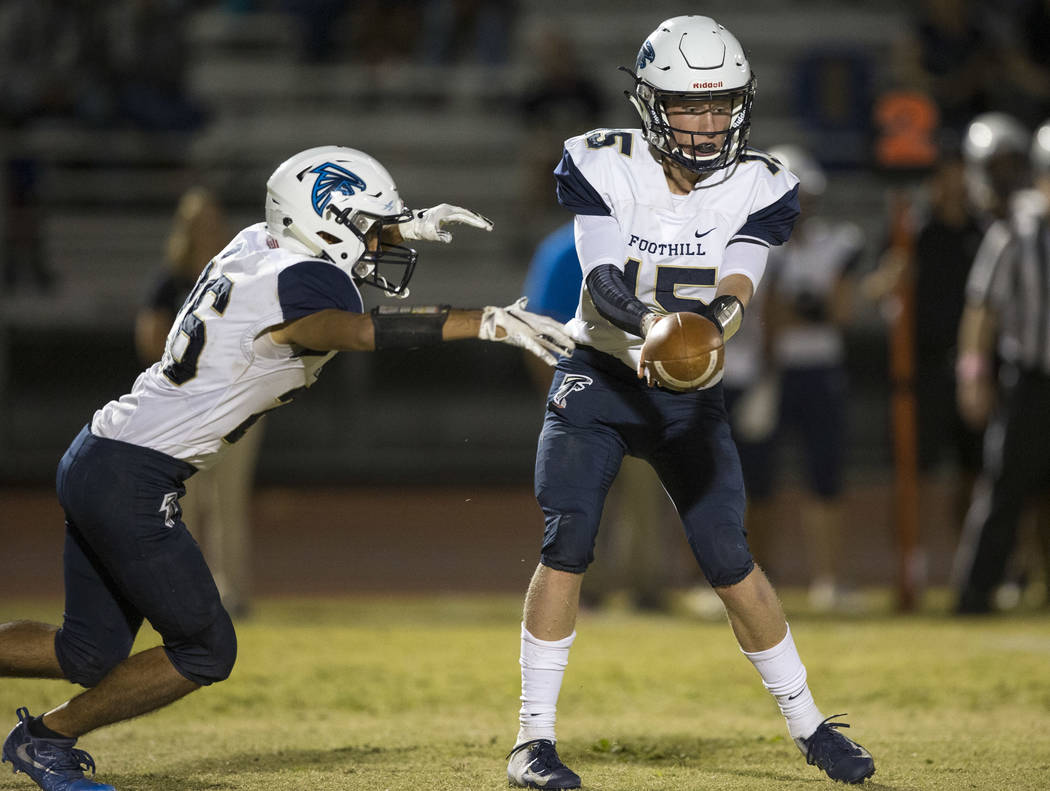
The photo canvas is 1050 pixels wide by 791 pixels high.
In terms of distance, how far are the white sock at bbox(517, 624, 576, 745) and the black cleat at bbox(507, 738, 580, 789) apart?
0.03 metres

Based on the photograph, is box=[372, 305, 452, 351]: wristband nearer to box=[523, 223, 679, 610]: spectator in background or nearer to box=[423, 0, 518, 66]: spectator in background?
box=[523, 223, 679, 610]: spectator in background

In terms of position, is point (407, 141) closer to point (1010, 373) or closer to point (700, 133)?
point (1010, 373)

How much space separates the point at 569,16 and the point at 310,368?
11.5 metres

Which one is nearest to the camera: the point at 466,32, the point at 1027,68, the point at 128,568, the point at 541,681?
the point at 128,568

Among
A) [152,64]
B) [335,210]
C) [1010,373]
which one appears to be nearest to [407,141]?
[152,64]

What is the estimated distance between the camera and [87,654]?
160 inches

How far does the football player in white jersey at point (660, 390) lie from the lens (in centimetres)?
411

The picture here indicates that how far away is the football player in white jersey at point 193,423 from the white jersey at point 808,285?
147 inches

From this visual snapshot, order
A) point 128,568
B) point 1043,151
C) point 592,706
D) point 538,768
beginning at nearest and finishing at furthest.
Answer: point 128,568, point 538,768, point 592,706, point 1043,151

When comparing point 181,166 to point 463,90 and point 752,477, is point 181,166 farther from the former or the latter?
point 752,477

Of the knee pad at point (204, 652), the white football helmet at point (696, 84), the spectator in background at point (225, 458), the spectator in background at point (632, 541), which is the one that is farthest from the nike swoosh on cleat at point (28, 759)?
the spectator in background at point (632, 541)

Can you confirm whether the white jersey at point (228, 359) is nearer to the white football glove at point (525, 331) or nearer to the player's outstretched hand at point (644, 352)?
the white football glove at point (525, 331)

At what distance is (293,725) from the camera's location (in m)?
5.13

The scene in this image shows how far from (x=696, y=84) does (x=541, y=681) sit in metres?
1.72
